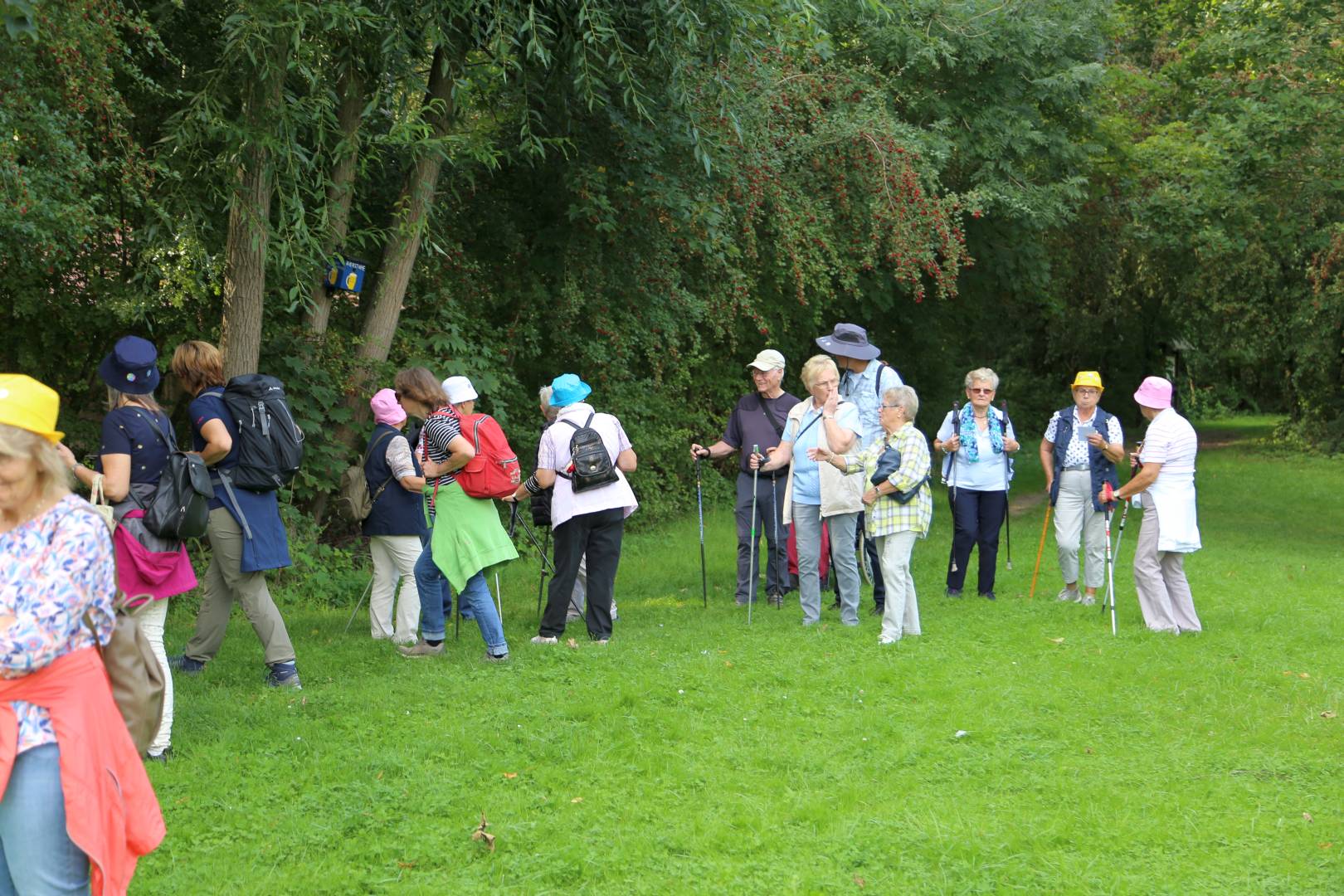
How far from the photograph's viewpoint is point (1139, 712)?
23.8 feet

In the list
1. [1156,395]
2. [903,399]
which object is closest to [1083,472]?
[1156,395]

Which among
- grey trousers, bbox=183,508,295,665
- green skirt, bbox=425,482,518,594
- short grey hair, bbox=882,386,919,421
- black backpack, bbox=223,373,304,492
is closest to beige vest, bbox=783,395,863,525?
short grey hair, bbox=882,386,919,421

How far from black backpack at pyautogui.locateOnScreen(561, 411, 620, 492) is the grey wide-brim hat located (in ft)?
8.64

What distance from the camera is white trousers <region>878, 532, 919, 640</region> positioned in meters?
8.88

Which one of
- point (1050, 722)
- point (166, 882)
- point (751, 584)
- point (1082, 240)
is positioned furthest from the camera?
point (1082, 240)

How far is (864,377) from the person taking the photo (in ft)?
34.8

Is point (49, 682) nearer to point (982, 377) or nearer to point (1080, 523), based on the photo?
point (982, 377)

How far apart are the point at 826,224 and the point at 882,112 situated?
5.34 ft

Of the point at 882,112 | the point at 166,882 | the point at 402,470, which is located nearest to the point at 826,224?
the point at 882,112

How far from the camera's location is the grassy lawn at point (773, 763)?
16.5 feet

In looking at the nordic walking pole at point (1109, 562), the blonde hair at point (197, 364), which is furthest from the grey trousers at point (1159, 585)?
the blonde hair at point (197, 364)

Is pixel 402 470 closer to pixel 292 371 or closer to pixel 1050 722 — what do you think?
pixel 292 371

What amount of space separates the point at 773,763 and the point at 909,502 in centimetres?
302

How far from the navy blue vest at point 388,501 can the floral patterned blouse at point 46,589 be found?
18.8 feet
